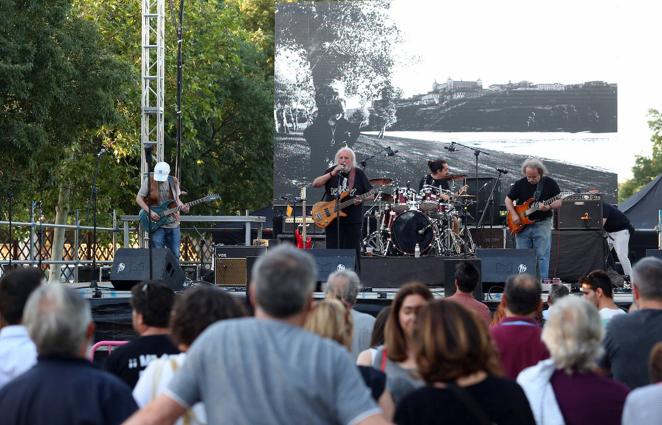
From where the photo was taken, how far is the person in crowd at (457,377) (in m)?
3.55

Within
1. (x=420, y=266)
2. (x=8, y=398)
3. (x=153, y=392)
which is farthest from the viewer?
(x=420, y=266)

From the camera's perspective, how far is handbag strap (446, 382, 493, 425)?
3.55 m

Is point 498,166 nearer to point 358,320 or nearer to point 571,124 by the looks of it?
point 571,124

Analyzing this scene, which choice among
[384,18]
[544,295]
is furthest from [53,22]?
[544,295]

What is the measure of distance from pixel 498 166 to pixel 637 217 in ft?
12.2

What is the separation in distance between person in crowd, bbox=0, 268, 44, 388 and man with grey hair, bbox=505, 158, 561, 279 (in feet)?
28.5

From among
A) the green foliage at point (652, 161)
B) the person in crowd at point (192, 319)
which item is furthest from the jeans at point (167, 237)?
the green foliage at point (652, 161)

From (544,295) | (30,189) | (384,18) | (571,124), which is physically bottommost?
(544,295)

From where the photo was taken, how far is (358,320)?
6543 millimetres

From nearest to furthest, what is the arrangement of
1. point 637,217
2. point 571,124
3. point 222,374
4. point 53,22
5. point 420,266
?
1. point 222,374
2. point 420,266
3. point 53,22
4. point 571,124
5. point 637,217

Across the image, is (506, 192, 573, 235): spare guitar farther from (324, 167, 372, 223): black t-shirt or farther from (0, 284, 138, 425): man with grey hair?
(0, 284, 138, 425): man with grey hair

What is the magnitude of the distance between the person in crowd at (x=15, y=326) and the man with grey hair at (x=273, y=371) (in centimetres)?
141

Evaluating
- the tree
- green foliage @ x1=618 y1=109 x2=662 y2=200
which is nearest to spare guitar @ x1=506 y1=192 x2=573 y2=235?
the tree

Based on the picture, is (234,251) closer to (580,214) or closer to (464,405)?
(580,214)
